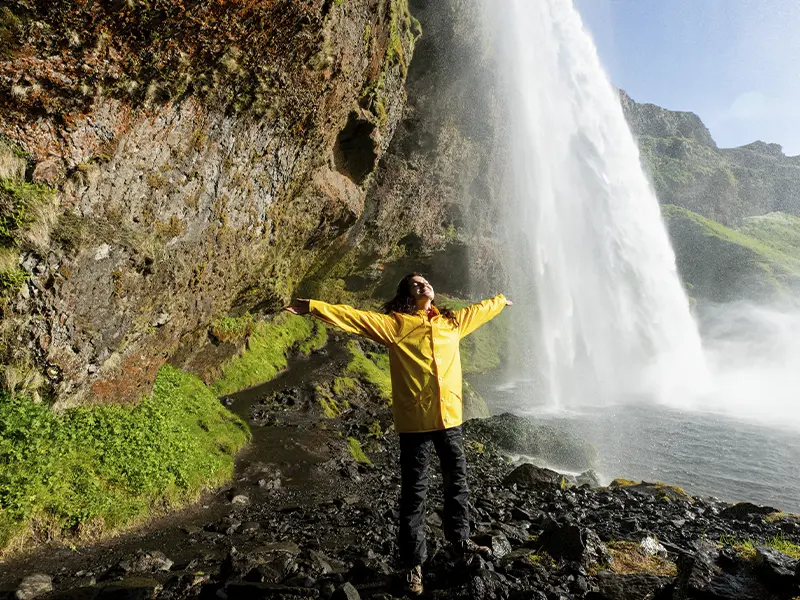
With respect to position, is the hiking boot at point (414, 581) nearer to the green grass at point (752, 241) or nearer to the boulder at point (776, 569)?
the boulder at point (776, 569)

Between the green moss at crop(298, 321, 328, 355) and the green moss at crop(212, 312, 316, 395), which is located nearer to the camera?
the green moss at crop(212, 312, 316, 395)

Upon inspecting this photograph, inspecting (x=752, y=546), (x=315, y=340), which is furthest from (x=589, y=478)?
(x=315, y=340)

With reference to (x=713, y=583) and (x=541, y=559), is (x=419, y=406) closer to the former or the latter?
(x=541, y=559)

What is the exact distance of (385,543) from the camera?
6379 millimetres

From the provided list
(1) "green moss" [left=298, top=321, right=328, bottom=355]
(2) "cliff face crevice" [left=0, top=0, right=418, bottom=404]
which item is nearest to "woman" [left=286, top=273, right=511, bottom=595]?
(2) "cliff face crevice" [left=0, top=0, right=418, bottom=404]

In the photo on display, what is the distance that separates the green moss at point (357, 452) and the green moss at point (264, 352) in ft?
17.4

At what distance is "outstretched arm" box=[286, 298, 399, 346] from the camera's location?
4414mm

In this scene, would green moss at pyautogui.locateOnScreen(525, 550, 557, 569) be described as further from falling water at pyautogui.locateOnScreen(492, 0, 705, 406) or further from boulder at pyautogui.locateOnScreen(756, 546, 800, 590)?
falling water at pyautogui.locateOnScreen(492, 0, 705, 406)

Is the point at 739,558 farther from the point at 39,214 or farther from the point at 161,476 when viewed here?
the point at 39,214

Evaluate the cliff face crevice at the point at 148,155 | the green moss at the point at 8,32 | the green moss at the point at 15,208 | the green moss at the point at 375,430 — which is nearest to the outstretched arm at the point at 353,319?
the green moss at the point at 15,208

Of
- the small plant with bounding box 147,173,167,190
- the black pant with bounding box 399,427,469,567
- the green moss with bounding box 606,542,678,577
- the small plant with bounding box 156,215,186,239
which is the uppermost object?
the small plant with bounding box 147,173,167,190

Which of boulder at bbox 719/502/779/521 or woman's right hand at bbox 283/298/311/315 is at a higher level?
woman's right hand at bbox 283/298/311/315

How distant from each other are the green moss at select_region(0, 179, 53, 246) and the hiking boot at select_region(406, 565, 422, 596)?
692 centimetres

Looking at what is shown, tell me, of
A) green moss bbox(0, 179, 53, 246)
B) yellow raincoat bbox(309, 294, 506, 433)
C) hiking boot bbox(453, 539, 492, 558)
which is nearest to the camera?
yellow raincoat bbox(309, 294, 506, 433)
